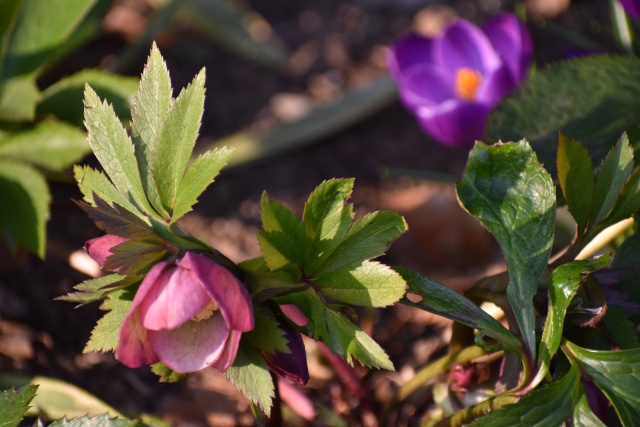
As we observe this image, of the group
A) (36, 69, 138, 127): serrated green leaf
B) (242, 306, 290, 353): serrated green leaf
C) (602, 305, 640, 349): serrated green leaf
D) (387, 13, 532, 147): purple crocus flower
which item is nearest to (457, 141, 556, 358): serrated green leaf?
(602, 305, 640, 349): serrated green leaf

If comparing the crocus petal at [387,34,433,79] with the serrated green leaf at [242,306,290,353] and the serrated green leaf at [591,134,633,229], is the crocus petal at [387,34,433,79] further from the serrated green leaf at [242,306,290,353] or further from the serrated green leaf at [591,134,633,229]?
the serrated green leaf at [242,306,290,353]

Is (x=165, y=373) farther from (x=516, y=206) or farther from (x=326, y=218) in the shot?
(x=516, y=206)

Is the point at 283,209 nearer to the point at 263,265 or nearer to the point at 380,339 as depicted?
the point at 263,265

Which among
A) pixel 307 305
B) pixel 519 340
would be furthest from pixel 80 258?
pixel 519 340

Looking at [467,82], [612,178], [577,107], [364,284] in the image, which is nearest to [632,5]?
[577,107]

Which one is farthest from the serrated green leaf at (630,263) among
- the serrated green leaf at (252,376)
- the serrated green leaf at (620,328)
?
the serrated green leaf at (252,376)
